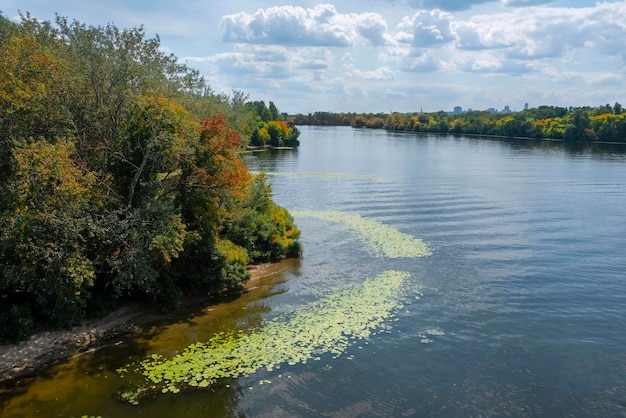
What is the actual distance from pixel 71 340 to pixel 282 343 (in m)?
8.53

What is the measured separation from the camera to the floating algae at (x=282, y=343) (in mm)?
17828

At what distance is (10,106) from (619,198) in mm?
55759

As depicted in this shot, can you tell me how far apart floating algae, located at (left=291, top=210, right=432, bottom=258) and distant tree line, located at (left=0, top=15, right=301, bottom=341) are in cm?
1021

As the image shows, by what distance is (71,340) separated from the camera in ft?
64.9

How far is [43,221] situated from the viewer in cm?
1784

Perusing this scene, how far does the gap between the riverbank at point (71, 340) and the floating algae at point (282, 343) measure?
3145 mm

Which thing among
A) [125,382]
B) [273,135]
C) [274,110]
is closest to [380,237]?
[125,382]

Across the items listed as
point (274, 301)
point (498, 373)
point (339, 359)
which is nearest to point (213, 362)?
point (339, 359)

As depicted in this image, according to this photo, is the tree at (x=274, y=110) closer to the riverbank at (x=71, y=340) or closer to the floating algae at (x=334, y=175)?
the floating algae at (x=334, y=175)

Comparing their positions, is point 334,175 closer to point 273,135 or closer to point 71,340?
point 71,340

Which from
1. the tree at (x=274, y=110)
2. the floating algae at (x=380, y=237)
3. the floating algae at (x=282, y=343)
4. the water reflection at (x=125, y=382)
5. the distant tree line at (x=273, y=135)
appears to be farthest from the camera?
the tree at (x=274, y=110)

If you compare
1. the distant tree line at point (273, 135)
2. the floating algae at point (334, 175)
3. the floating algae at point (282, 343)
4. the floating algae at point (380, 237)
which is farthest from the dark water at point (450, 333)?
the distant tree line at point (273, 135)

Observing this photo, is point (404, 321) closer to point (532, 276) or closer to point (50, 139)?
point (532, 276)

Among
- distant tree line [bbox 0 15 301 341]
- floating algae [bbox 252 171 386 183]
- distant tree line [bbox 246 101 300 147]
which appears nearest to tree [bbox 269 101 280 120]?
distant tree line [bbox 246 101 300 147]
